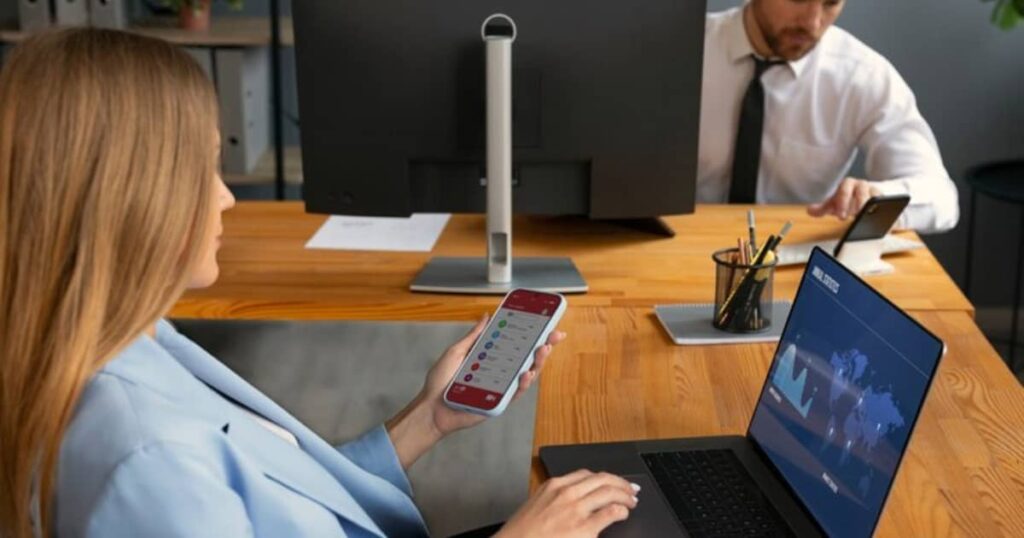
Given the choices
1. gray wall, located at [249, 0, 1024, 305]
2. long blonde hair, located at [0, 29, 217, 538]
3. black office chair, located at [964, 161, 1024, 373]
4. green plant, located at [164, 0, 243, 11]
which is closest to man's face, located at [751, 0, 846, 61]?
black office chair, located at [964, 161, 1024, 373]

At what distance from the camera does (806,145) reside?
7.93ft

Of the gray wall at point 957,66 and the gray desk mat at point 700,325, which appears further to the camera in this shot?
the gray wall at point 957,66

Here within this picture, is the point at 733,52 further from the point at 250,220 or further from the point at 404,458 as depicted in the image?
the point at 404,458

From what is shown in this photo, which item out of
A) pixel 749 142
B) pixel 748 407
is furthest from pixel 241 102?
pixel 748 407

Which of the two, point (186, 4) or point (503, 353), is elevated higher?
point (186, 4)

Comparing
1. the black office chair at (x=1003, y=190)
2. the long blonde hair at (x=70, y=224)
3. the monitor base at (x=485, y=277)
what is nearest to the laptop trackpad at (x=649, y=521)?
the long blonde hair at (x=70, y=224)

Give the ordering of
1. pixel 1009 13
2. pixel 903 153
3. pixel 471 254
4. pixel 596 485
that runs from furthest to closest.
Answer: pixel 1009 13, pixel 903 153, pixel 471 254, pixel 596 485

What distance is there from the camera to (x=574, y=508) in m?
1.06

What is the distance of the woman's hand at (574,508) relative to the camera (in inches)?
41.4

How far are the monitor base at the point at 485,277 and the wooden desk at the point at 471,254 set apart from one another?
0.02m

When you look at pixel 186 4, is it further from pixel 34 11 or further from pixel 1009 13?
pixel 1009 13

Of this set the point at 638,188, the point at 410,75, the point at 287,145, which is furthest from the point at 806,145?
the point at 287,145

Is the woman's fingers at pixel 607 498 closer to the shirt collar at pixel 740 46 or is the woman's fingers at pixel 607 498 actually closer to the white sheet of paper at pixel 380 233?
the white sheet of paper at pixel 380 233

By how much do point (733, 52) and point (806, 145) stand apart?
0.24 m
